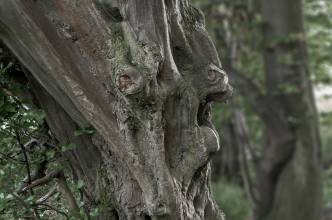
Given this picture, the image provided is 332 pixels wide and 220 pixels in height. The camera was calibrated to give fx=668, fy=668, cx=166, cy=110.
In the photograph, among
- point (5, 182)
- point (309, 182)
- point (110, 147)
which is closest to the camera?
point (110, 147)

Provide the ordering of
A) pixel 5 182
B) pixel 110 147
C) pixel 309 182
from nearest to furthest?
pixel 110 147 → pixel 5 182 → pixel 309 182

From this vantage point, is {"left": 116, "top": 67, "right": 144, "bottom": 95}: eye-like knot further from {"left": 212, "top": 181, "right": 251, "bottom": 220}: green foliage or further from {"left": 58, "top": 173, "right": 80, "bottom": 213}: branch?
{"left": 212, "top": 181, "right": 251, "bottom": 220}: green foliage

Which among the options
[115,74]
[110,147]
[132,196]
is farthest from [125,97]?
[132,196]

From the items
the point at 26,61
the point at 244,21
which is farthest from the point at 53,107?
the point at 244,21

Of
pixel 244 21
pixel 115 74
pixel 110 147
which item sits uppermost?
pixel 244 21

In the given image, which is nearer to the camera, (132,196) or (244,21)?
(132,196)

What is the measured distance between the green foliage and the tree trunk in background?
277 cm

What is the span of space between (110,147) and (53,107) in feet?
1.29

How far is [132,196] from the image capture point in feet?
10.6

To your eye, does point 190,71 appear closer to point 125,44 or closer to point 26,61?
point 125,44

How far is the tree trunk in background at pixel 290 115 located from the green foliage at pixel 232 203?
2.77 metres

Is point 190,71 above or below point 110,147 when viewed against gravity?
above

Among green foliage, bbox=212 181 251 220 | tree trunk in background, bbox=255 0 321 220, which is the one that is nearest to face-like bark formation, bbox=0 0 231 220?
tree trunk in background, bbox=255 0 321 220

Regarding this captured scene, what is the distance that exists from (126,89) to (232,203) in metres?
11.8
